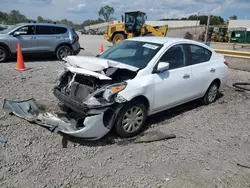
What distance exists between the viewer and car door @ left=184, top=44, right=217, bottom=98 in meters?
5.00

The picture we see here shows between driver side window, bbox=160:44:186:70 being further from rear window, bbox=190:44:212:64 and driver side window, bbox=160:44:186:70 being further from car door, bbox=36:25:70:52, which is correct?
car door, bbox=36:25:70:52

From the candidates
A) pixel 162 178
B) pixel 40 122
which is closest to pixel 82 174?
pixel 162 178

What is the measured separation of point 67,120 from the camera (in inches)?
154

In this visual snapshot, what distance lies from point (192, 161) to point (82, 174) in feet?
5.15

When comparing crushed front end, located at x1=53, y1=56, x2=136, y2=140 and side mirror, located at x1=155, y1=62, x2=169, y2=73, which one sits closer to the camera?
crushed front end, located at x1=53, y1=56, x2=136, y2=140

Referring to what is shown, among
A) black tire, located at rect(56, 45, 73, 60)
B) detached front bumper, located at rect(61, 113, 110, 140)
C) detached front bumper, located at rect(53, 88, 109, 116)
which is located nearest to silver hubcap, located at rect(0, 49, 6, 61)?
black tire, located at rect(56, 45, 73, 60)

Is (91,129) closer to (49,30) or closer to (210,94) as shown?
(210,94)

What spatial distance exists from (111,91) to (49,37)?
8456 mm

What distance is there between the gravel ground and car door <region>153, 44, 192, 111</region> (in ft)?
1.51

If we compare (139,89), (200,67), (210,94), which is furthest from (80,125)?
(210,94)

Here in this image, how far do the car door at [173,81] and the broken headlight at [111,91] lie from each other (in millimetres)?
771

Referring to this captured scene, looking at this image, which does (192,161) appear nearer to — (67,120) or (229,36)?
(67,120)

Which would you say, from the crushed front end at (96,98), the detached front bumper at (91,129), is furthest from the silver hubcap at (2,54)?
the detached front bumper at (91,129)

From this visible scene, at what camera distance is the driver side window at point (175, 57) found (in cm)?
450
